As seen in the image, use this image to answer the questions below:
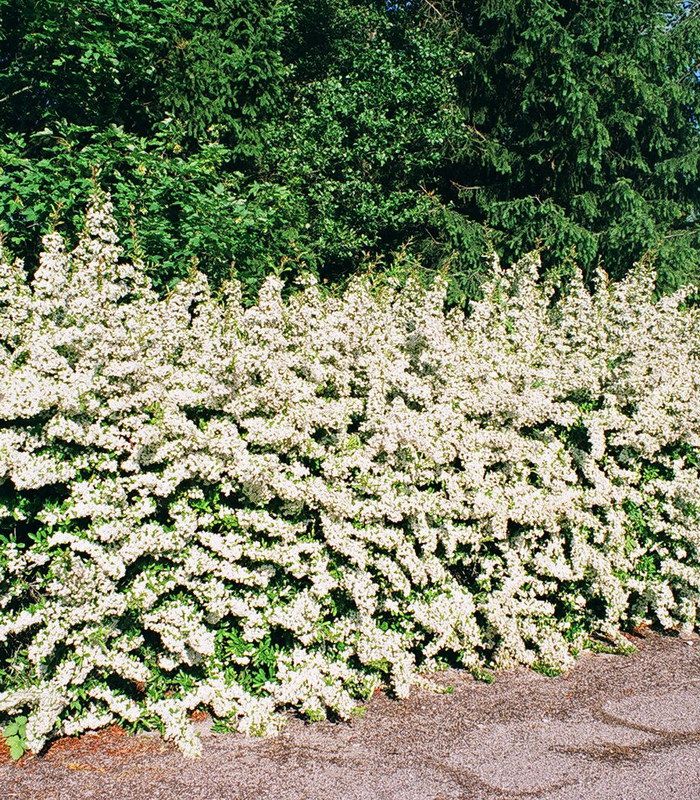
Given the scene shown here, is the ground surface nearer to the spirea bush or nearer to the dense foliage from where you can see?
the spirea bush

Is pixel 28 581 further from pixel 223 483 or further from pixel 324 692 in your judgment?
pixel 324 692

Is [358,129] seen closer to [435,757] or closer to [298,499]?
[298,499]

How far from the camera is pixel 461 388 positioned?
5340mm

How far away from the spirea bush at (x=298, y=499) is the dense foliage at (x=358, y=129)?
156cm

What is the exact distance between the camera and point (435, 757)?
4129 mm

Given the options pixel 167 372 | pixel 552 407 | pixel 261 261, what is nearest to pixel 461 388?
pixel 552 407

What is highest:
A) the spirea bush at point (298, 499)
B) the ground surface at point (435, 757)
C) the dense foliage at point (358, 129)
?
the dense foliage at point (358, 129)

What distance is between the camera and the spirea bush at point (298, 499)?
3986 millimetres

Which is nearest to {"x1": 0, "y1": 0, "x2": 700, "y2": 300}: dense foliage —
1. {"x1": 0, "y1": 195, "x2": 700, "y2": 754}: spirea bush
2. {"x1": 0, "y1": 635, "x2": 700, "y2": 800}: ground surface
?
{"x1": 0, "y1": 195, "x2": 700, "y2": 754}: spirea bush

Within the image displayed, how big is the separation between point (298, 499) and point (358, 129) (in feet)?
29.4

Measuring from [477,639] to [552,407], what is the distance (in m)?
1.63

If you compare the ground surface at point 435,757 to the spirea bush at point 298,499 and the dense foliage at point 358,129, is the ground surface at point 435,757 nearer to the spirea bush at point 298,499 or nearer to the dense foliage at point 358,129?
the spirea bush at point 298,499

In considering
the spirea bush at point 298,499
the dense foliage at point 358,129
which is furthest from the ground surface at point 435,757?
the dense foliage at point 358,129

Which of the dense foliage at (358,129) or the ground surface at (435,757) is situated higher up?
the dense foliage at (358,129)
